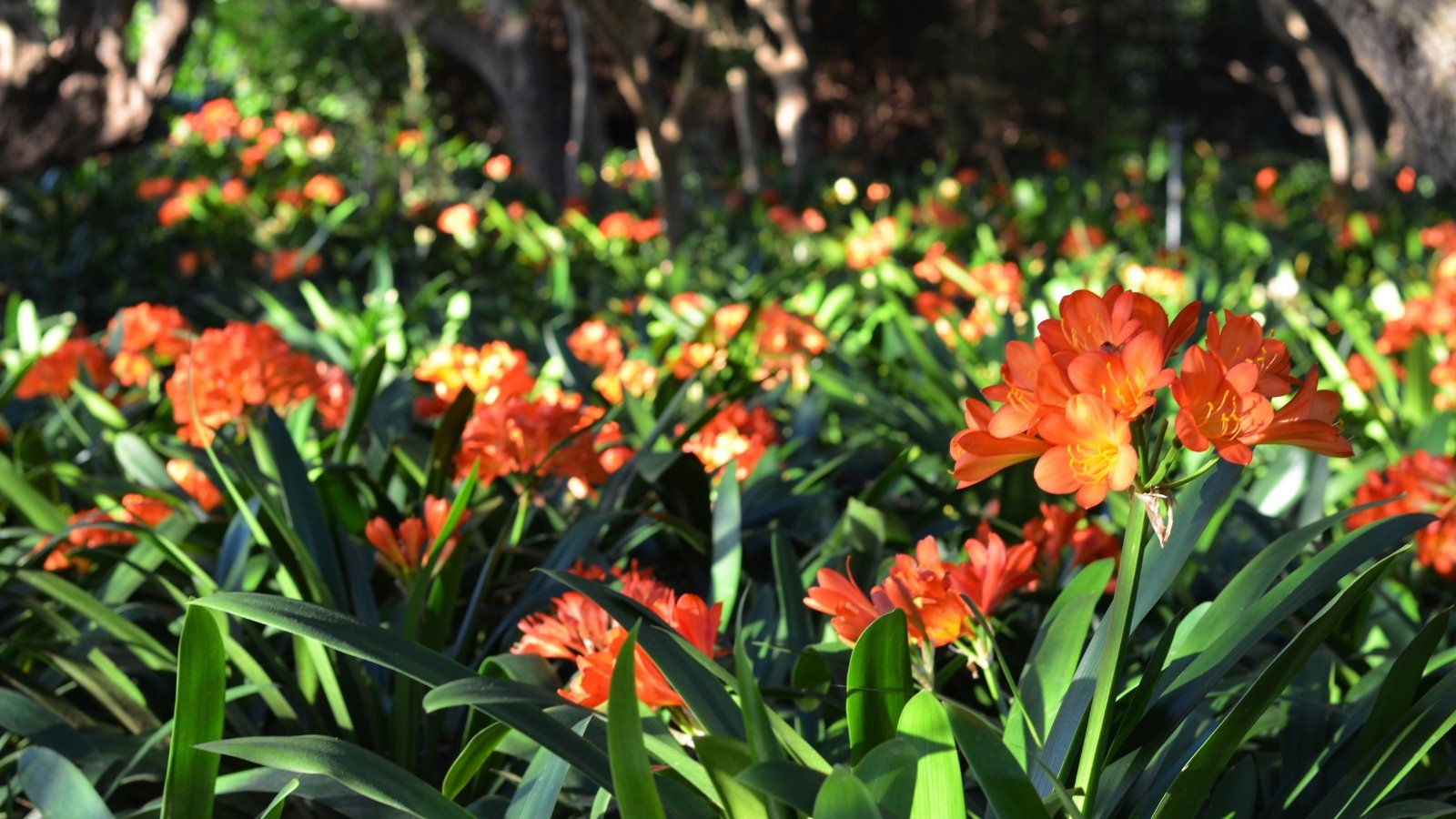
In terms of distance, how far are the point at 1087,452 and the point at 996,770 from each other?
21 centimetres

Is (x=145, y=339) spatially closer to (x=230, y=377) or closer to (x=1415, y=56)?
(x=230, y=377)

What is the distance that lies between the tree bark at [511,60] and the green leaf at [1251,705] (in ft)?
20.6

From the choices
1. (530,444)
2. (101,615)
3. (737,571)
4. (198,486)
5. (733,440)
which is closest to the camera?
(101,615)

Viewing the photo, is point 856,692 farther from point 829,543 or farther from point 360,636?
point 829,543

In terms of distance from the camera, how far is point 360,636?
3.38 feet

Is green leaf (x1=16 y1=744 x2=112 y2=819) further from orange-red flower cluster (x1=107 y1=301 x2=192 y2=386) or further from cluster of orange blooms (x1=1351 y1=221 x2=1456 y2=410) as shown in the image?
cluster of orange blooms (x1=1351 y1=221 x2=1456 y2=410)

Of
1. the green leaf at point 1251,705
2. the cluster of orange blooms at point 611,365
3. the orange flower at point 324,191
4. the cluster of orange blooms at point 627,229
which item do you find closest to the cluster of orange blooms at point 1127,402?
the green leaf at point 1251,705

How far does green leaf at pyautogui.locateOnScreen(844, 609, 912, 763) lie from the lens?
0.97 meters

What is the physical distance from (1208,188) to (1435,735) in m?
7.50

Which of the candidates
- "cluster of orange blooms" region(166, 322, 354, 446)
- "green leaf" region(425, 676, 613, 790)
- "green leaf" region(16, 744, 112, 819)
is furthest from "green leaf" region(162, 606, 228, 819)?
"cluster of orange blooms" region(166, 322, 354, 446)

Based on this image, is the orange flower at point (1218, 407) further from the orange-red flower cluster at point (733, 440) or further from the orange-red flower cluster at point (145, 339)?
the orange-red flower cluster at point (145, 339)

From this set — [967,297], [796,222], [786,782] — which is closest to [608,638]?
[786,782]

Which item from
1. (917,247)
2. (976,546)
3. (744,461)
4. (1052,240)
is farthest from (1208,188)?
(976,546)

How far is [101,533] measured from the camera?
1.82 m
